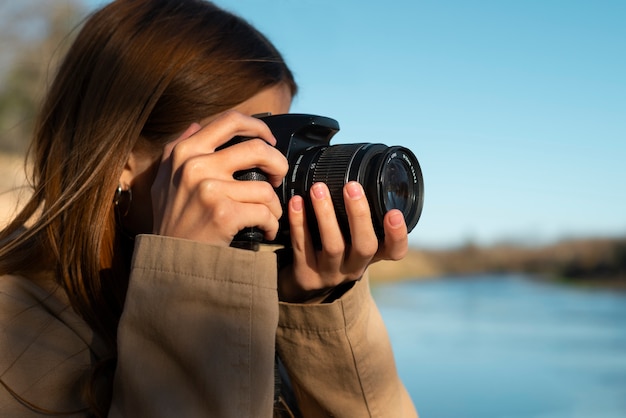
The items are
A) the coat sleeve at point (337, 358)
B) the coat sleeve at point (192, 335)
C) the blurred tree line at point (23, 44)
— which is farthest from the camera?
the blurred tree line at point (23, 44)

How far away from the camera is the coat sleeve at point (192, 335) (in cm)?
77

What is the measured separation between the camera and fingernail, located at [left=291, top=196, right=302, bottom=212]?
0.97 metres

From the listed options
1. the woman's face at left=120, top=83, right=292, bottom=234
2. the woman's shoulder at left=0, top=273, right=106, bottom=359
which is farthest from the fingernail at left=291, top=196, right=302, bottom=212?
the woman's shoulder at left=0, top=273, right=106, bottom=359

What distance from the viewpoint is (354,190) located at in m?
0.93

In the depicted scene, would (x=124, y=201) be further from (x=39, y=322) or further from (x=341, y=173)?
(x=341, y=173)

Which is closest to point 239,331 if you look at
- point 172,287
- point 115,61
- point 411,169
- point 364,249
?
point 172,287

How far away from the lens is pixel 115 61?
3.50ft

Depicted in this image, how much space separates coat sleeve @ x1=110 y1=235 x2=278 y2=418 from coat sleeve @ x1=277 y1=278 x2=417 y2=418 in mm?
215

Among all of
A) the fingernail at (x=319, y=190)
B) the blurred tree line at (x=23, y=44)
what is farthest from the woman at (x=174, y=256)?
the blurred tree line at (x=23, y=44)

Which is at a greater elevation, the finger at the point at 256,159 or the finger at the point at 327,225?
Answer: the finger at the point at 256,159

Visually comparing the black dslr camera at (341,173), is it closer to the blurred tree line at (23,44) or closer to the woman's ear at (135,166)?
the woman's ear at (135,166)

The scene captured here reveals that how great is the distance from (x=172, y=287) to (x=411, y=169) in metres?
0.41

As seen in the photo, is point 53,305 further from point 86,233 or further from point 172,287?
point 172,287

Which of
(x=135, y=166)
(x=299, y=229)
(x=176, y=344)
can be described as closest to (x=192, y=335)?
(x=176, y=344)
